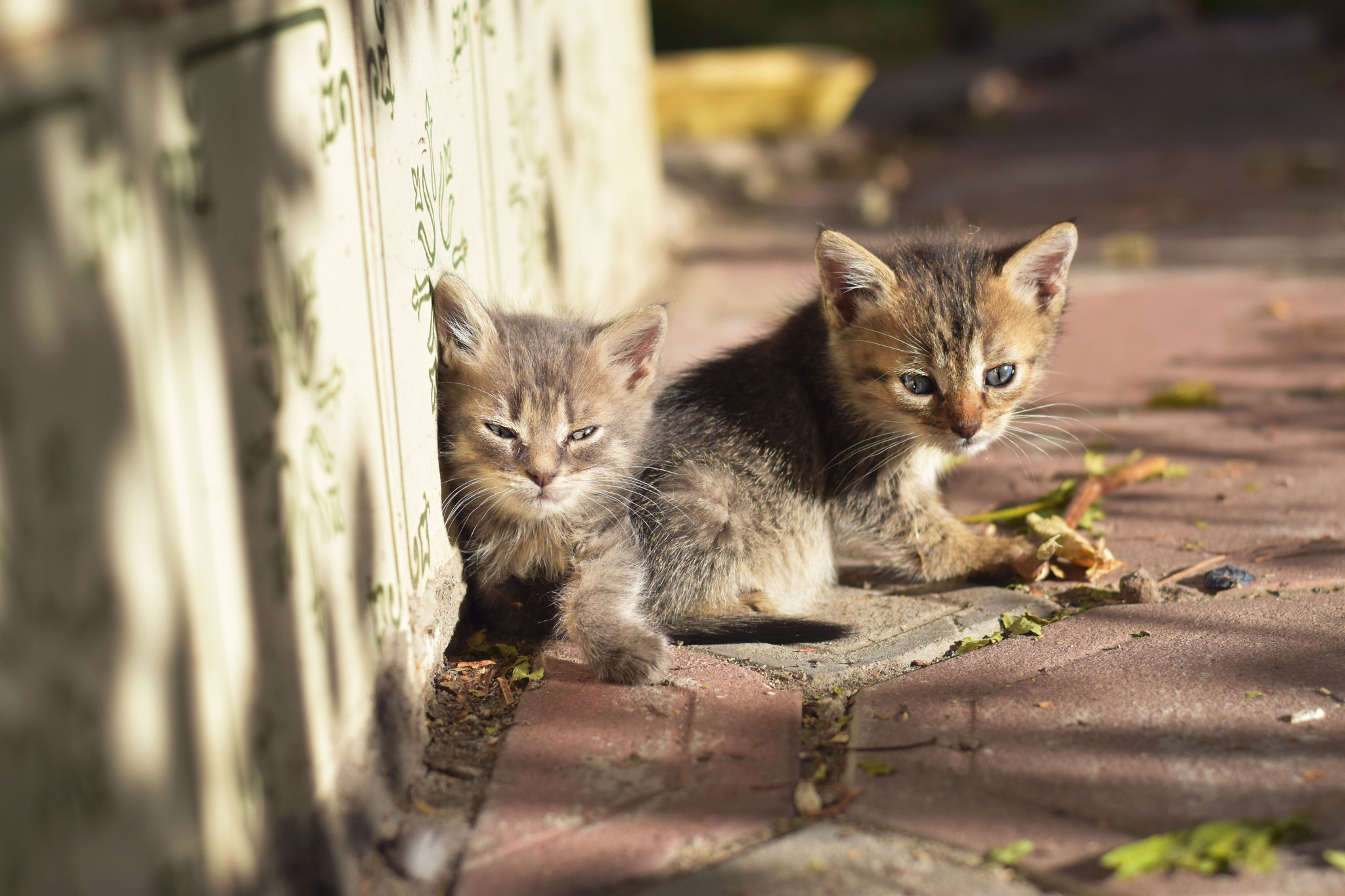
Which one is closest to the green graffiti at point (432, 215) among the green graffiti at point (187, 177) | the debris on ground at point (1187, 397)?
the green graffiti at point (187, 177)

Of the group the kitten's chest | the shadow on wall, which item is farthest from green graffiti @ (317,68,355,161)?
the kitten's chest

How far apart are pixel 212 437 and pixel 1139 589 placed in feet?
7.66

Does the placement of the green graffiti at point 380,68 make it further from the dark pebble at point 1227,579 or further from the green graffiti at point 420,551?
the dark pebble at point 1227,579

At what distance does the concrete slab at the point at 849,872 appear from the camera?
1.91 meters

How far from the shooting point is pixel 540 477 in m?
2.93

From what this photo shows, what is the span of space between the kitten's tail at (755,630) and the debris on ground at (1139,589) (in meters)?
0.72

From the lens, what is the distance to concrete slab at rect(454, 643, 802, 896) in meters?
2.05

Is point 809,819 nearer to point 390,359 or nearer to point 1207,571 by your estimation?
point 390,359

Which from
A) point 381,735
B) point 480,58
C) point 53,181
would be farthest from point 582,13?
point 53,181

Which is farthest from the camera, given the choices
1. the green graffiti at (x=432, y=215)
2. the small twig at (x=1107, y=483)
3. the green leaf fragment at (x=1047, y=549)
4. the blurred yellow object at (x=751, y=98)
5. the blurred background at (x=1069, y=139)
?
the blurred yellow object at (x=751, y=98)

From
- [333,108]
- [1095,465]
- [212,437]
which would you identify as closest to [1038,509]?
[1095,465]

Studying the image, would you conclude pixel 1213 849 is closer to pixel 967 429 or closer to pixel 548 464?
pixel 967 429

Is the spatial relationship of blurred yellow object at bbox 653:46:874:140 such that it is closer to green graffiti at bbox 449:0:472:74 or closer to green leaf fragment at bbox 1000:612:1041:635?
green graffiti at bbox 449:0:472:74

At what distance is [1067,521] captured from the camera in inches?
142
